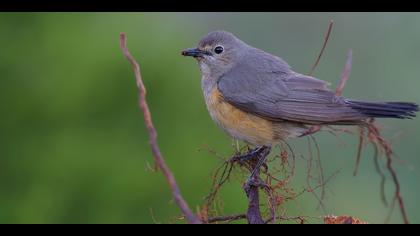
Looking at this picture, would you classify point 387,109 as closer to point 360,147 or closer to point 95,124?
point 360,147

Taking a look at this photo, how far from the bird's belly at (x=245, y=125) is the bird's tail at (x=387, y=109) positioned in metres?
0.64

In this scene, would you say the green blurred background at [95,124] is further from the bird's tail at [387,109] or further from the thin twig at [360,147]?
the thin twig at [360,147]

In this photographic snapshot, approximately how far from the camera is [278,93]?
472 centimetres

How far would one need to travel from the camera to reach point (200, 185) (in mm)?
6164

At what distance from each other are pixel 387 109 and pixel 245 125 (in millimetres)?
1108

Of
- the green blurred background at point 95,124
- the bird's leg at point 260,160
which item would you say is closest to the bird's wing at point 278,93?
the bird's leg at point 260,160

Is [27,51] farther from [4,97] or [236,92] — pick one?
[236,92]

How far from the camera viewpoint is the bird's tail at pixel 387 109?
3789 millimetres

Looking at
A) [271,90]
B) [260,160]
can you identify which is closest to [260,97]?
[271,90]

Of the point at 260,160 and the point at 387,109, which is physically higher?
the point at 387,109

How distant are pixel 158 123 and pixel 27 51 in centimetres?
144

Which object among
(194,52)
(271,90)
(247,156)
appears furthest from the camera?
(194,52)

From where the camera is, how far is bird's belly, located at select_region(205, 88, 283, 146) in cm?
459
